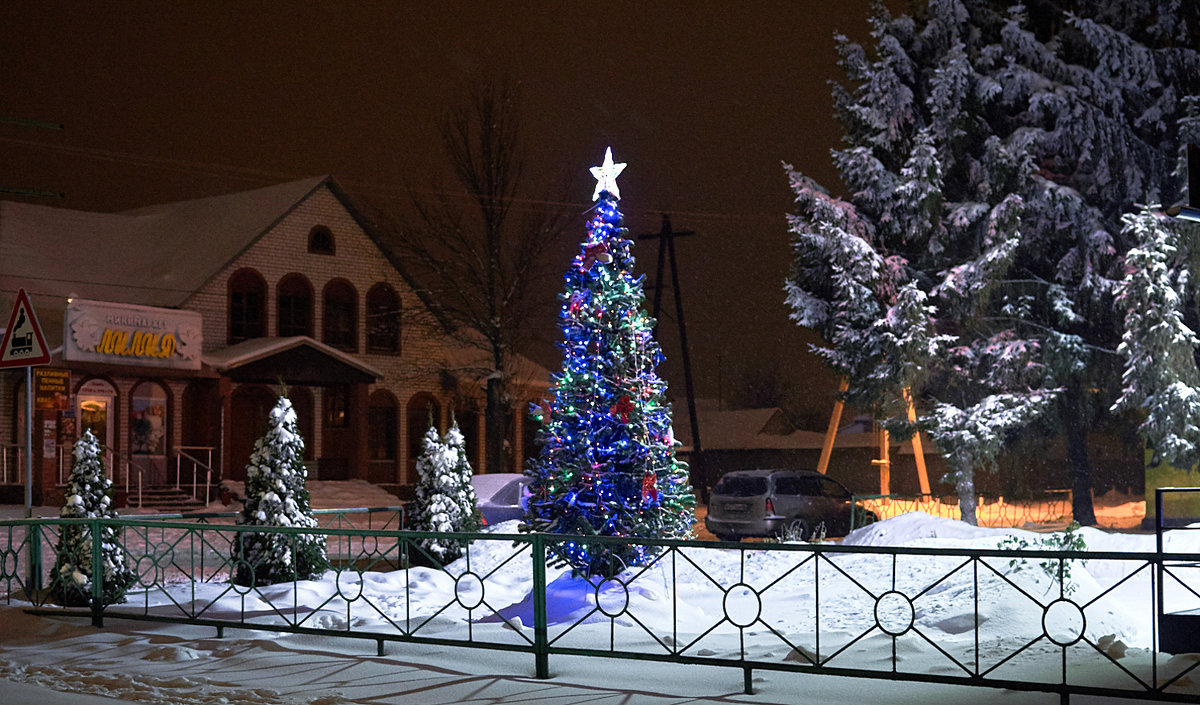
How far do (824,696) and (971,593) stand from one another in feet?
12.4

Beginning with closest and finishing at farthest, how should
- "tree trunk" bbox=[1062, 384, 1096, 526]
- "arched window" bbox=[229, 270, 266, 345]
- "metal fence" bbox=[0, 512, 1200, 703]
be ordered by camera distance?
"metal fence" bbox=[0, 512, 1200, 703] < "tree trunk" bbox=[1062, 384, 1096, 526] < "arched window" bbox=[229, 270, 266, 345]

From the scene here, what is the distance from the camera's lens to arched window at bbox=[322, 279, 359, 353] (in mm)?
36531

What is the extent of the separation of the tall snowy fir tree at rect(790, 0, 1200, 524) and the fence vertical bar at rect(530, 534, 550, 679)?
17.2 meters

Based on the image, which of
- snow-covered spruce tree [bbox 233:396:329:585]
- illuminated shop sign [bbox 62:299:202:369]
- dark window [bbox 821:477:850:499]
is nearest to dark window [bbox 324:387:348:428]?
illuminated shop sign [bbox 62:299:202:369]

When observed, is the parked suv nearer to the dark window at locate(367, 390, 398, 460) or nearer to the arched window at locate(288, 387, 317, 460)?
the arched window at locate(288, 387, 317, 460)

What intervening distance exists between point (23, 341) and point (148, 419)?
2154cm

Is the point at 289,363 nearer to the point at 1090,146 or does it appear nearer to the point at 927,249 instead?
the point at 927,249

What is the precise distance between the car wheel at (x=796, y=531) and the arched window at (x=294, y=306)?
64.3 feet

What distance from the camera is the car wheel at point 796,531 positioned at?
1914 centimetres

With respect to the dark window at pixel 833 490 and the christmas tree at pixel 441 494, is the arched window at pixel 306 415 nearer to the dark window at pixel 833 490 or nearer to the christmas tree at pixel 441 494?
the dark window at pixel 833 490

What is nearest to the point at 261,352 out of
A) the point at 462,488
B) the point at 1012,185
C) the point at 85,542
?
the point at 462,488

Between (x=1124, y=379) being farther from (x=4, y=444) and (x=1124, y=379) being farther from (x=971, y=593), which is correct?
(x=4, y=444)

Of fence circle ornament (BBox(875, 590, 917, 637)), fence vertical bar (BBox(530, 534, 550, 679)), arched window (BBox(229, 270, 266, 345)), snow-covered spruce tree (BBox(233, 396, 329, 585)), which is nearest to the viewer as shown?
fence vertical bar (BBox(530, 534, 550, 679))

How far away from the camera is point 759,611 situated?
312 inches
